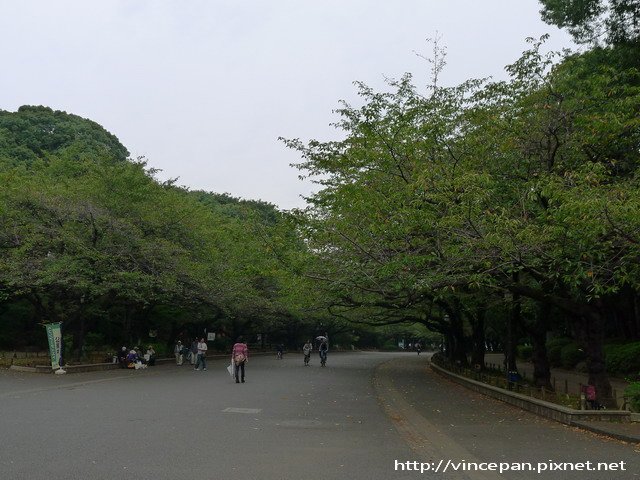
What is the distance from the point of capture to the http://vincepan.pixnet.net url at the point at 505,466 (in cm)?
794

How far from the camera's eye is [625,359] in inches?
989

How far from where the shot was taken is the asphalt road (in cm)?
768

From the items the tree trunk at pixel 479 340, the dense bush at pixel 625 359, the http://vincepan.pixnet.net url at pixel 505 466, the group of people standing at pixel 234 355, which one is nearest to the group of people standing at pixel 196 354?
the group of people standing at pixel 234 355

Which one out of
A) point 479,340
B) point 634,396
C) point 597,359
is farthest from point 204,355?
point 634,396

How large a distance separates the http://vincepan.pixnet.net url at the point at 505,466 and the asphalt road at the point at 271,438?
53 mm

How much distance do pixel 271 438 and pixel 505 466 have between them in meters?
3.79

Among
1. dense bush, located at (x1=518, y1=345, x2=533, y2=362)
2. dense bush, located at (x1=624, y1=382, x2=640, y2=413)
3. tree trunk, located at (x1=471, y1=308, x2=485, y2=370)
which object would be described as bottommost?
dense bush, located at (x1=518, y1=345, x2=533, y2=362)

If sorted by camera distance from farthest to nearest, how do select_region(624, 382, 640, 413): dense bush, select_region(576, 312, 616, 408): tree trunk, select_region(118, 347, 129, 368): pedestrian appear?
select_region(118, 347, 129, 368): pedestrian
select_region(576, 312, 616, 408): tree trunk
select_region(624, 382, 640, 413): dense bush

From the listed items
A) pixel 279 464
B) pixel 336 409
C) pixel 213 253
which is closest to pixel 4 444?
pixel 279 464

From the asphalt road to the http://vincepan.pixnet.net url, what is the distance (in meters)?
0.05

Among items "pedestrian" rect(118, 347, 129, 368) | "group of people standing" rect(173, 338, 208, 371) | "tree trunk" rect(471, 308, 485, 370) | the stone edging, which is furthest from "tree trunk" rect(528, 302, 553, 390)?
"pedestrian" rect(118, 347, 129, 368)

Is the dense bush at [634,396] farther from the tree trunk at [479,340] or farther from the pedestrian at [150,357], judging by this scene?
the pedestrian at [150,357]

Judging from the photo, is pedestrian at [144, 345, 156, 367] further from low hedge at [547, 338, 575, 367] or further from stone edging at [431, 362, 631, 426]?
low hedge at [547, 338, 575, 367]

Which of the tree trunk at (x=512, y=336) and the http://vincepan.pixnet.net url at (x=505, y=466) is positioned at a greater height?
the tree trunk at (x=512, y=336)
